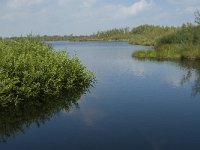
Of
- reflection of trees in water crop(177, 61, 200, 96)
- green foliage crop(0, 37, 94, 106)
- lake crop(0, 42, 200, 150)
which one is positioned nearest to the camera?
lake crop(0, 42, 200, 150)

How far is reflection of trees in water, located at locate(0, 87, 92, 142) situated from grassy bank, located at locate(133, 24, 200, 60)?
29.3m

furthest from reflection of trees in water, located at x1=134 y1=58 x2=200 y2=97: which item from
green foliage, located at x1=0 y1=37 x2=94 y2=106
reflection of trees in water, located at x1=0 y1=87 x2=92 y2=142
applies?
reflection of trees in water, located at x1=0 y1=87 x2=92 y2=142

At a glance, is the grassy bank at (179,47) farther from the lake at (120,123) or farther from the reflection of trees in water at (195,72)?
the lake at (120,123)

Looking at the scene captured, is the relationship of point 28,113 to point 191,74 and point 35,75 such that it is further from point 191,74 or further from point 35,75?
point 191,74

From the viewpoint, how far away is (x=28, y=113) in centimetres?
1933

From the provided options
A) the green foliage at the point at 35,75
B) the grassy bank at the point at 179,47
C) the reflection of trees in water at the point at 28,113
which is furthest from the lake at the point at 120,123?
the grassy bank at the point at 179,47

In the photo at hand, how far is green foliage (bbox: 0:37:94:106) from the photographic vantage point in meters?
20.1

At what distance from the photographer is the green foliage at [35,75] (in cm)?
2005

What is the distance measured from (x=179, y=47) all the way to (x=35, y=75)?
34404mm

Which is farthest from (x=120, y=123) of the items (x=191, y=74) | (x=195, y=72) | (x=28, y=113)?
(x=195, y=72)

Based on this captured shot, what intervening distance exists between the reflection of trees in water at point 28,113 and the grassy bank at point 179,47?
96.2 ft

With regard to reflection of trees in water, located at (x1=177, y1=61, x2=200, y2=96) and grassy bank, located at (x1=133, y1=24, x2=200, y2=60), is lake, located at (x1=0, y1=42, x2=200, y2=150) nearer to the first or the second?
reflection of trees in water, located at (x1=177, y1=61, x2=200, y2=96)

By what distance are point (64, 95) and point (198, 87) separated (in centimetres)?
1008

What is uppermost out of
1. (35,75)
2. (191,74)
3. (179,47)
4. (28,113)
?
(35,75)
